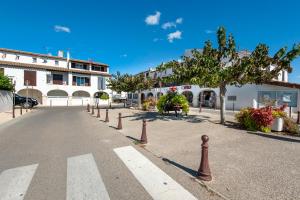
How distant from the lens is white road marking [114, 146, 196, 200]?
3453 mm

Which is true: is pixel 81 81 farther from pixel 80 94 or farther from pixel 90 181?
pixel 90 181

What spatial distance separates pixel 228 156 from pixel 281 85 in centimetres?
1708

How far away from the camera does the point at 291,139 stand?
700cm

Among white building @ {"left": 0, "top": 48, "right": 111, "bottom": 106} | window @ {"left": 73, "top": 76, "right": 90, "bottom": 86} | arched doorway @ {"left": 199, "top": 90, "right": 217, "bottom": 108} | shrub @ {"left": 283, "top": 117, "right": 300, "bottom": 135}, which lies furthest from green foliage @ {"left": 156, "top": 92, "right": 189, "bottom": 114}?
window @ {"left": 73, "top": 76, "right": 90, "bottom": 86}

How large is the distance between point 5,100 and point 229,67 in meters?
20.7

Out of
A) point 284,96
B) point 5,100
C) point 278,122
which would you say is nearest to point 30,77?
point 5,100

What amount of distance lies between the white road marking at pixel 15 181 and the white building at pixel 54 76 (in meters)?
28.6

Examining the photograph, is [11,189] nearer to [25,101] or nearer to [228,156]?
[228,156]

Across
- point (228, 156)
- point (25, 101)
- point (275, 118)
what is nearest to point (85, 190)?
point (228, 156)

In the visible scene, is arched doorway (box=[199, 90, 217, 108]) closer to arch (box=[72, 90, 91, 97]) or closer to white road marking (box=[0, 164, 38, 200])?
arch (box=[72, 90, 91, 97])

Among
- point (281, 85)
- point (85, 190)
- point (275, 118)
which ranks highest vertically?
point (281, 85)

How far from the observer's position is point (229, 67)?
1024 cm

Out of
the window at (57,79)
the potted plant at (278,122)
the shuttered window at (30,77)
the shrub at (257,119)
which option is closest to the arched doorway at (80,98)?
the window at (57,79)

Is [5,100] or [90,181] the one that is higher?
[5,100]
